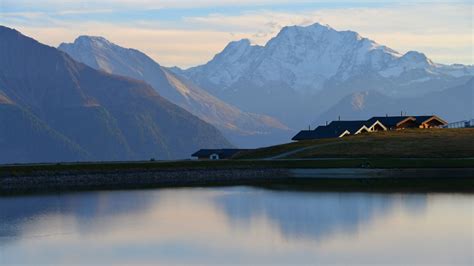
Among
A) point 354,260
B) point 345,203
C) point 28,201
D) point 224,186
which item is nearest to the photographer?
point 354,260

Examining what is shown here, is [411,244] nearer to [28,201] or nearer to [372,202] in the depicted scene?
[372,202]

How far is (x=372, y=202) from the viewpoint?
290 ft

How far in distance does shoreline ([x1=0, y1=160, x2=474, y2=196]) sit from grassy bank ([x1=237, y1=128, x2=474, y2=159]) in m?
11.9

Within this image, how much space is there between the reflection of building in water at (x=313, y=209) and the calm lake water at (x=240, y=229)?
0.08 meters

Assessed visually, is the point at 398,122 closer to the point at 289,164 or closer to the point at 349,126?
the point at 349,126

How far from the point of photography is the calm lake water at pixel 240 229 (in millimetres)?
59500

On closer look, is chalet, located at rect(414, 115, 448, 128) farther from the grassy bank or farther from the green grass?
the green grass

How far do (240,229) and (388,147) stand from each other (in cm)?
8067

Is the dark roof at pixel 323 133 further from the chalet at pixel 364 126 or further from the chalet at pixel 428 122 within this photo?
the chalet at pixel 428 122

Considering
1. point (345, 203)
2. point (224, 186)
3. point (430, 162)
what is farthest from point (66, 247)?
point (430, 162)

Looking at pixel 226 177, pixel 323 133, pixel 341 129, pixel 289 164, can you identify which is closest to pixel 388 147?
pixel 289 164

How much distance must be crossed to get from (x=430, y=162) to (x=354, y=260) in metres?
78.0

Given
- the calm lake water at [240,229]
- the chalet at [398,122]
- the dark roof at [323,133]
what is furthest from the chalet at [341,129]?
the calm lake water at [240,229]

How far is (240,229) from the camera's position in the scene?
71.9 metres
